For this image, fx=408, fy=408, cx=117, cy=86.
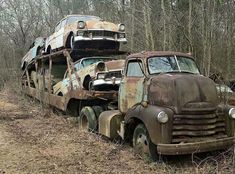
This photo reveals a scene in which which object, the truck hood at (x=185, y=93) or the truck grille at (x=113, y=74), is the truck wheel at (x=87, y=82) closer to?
the truck grille at (x=113, y=74)

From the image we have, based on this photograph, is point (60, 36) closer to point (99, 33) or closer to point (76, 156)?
point (99, 33)

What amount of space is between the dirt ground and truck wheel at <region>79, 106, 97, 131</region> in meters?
0.27

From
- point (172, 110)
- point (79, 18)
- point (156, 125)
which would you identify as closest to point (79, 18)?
point (79, 18)

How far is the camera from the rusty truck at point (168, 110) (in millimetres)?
7203

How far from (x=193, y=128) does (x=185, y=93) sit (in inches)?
25.9

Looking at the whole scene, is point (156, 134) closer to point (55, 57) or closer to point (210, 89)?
point (210, 89)

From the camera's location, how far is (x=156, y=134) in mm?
7207

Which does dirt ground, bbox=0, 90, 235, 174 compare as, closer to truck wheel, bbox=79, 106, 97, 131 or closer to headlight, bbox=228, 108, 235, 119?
truck wheel, bbox=79, 106, 97, 131

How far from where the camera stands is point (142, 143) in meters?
7.84

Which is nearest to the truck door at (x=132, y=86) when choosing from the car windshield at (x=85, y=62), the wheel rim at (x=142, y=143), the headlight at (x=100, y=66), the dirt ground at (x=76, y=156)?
the wheel rim at (x=142, y=143)

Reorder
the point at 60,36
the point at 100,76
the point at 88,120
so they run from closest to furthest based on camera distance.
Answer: the point at 88,120
the point at 100,76
the point at 60,36

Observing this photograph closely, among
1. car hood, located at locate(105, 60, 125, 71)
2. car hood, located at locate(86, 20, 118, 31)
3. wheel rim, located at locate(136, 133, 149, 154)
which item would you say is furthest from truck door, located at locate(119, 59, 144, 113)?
car hood, located at locate(86, 20, 118, 31)

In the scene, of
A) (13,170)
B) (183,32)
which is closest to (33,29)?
(183,32)

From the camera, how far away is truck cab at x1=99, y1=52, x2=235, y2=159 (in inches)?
283
